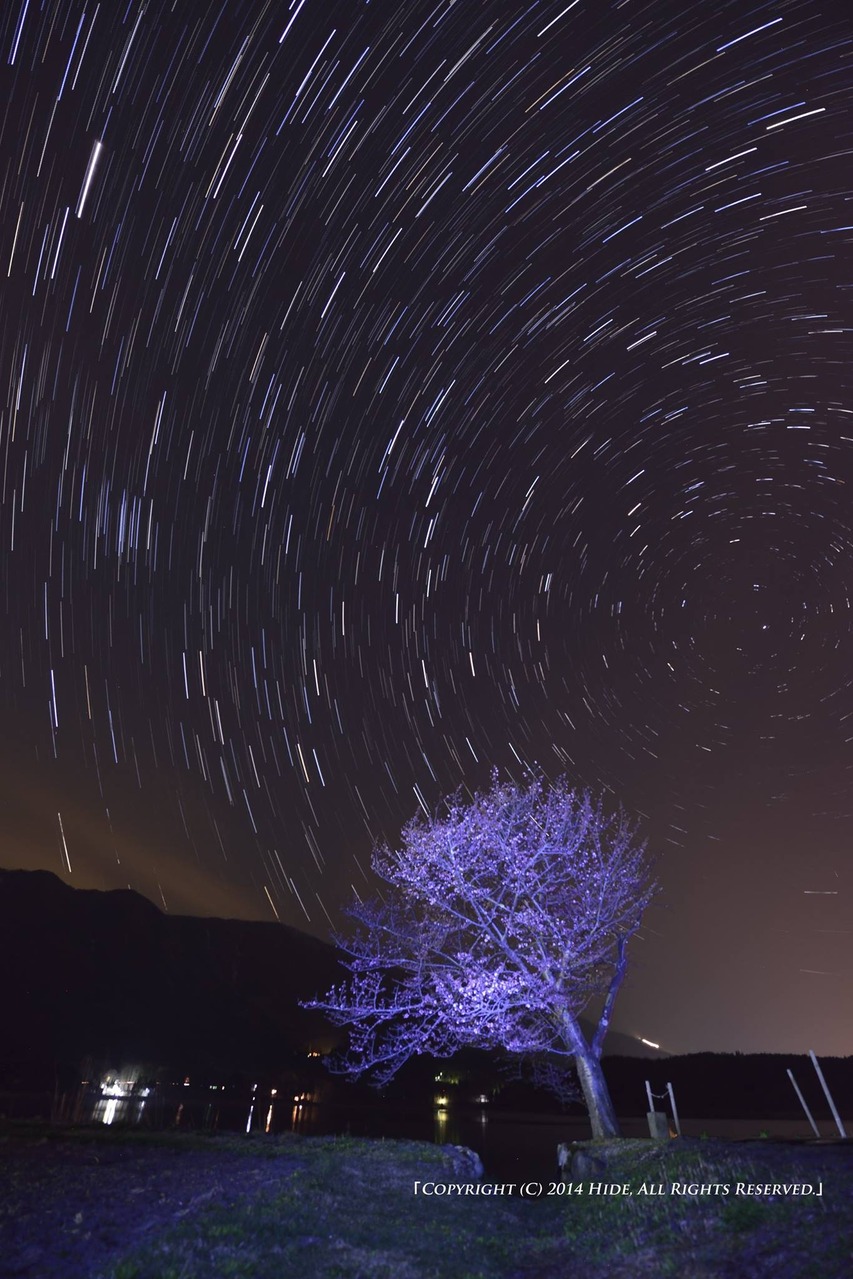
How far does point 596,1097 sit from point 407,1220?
1120cm

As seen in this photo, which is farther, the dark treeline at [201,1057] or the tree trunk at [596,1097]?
the dark treeline at [201,1057]

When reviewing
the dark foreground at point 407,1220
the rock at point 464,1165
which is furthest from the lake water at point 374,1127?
the dark foreground at point 407,1220

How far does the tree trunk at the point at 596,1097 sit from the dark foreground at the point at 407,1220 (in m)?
3.81

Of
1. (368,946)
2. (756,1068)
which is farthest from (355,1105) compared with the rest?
(368,946)

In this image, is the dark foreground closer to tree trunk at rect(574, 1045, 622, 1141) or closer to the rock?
the rock

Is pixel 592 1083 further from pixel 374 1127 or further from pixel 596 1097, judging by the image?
Answer: pixel 374 1127

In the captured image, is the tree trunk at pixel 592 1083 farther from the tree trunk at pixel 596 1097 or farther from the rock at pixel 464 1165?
the rock at pixel 464 1165

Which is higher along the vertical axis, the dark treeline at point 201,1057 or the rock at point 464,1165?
the dark treeline at point 201,1057

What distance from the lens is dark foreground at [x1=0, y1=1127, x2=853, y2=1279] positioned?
891 centimetres

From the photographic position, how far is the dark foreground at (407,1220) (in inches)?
351

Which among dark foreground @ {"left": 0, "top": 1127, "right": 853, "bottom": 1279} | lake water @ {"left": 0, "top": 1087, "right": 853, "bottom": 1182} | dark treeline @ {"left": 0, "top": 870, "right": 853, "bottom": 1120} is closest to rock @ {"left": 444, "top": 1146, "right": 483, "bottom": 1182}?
dark foreground @ {"left": 0, "top": 1127, "right": 853, "bottom": 1279}

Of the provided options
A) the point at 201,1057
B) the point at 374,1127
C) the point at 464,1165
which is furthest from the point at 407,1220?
the point at 201,1057

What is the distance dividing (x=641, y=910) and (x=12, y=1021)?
176844mm

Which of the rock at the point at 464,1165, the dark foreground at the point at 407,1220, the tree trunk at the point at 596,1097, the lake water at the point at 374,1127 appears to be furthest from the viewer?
the lake water at the point at 374,1127
